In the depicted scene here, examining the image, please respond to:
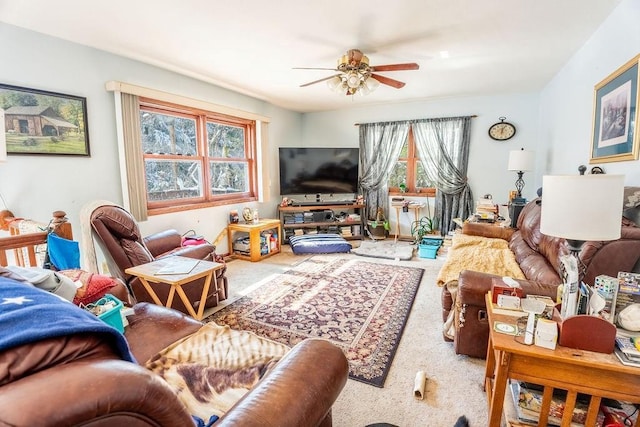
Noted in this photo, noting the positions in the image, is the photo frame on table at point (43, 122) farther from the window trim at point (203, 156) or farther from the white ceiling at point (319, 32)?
the window trim at point (203, 156)

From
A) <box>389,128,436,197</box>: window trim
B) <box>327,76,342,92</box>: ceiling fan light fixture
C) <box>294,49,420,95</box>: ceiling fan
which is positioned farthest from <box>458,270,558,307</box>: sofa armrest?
<box>389,128,436,197</box>: window trim

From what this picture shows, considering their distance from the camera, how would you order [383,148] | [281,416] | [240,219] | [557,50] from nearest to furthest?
[281,416]
[557,50]
[240,219]
[383,148]

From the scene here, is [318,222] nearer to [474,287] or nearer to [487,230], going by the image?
[487,230]

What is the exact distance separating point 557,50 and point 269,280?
147 inches

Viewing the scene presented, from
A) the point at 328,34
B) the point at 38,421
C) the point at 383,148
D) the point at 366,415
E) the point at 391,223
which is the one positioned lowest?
the point at 366,415

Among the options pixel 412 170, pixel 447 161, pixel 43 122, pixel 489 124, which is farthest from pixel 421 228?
pixel 43 122

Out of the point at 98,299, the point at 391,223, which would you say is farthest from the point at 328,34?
the point at 391,223

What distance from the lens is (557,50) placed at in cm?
295

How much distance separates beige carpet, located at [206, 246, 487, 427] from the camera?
5.18 ft

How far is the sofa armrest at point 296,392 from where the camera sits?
82 cm

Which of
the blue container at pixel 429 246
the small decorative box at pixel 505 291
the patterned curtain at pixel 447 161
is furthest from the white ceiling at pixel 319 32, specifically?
the blue container at pixel 429 246

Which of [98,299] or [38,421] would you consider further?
[98,299]

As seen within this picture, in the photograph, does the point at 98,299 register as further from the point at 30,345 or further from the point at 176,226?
the point at 176,226

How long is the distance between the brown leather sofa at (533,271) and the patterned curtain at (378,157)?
2686 mm
